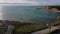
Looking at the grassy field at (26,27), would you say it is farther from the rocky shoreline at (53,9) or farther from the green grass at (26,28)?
the rocky shoreline at (53,9)

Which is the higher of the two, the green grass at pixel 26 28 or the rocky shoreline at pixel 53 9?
the rocky shoreline at pixel 53 9

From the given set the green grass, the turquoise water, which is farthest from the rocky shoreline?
the green grass

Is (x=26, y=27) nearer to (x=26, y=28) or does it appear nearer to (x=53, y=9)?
(x=26, y=28)

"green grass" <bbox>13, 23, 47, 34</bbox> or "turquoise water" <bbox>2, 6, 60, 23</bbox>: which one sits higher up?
"turquoise water" <bbox>2, 6, 60, 23</bbox>

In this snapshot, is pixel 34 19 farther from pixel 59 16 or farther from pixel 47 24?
pixel 59 16

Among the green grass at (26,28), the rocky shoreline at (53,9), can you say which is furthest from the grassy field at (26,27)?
the rocky shoreline at (53,9)

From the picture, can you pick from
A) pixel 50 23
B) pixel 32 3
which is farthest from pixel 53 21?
pixel 32 3

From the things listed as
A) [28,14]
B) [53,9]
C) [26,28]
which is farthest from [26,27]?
[53,9]

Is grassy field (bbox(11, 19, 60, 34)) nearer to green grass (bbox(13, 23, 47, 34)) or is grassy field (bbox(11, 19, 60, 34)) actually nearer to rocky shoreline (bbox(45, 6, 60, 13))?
green grass (bbox(13, 23, 47, 34))
